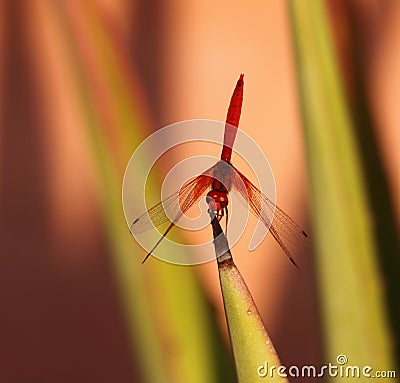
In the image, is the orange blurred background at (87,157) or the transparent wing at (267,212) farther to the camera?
the orange blurred background at (87,157)

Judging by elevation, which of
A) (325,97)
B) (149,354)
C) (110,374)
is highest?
(325,97)

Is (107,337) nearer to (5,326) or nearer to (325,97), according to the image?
(5,326)

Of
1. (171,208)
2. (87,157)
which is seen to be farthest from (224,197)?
(87,157)

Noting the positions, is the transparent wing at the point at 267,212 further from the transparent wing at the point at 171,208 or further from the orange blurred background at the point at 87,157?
the orange blurred background at the point at 87,157

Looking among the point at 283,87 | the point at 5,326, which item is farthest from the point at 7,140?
the point at 283,87

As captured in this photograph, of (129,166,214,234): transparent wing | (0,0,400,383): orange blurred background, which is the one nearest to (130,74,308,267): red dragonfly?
(129,166,214,234): transparent wing

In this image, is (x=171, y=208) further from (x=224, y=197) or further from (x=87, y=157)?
(x=87, y=157)

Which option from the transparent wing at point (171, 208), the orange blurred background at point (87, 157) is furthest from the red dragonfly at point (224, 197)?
the orange blurred background at point (87, 157)
